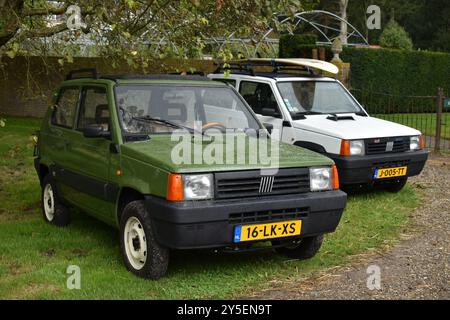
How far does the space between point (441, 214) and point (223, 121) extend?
3557 millimetres

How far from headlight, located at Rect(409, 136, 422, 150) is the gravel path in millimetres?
1430

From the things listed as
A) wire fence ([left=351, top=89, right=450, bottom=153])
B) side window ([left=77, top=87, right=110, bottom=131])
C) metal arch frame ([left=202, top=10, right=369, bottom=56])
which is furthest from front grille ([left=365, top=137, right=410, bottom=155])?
wire fence ([left=351, top=89, right=450, bottom=153])

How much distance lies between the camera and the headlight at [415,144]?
8719mm

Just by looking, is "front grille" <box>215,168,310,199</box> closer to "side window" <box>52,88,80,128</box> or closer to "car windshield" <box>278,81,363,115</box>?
"side window" <box>52,88,80,128</box>

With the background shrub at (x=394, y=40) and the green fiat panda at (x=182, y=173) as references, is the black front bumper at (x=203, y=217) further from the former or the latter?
the background shrub at (x=394, y=40)

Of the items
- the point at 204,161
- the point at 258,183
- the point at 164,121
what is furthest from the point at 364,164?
the point at 204,161

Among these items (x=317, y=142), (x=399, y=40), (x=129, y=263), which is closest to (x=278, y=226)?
(x=129, y=263)

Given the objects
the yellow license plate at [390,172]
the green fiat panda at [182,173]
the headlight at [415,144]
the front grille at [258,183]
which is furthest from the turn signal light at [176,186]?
the headlight at [415,144]

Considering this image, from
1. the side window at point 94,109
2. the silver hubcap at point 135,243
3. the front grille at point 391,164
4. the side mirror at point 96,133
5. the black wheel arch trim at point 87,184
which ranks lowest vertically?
the silver hubcap at point 135,243

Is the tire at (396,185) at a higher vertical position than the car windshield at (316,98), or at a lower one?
lower

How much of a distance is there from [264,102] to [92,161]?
152 inches

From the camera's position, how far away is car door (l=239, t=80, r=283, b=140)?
8.88 metres

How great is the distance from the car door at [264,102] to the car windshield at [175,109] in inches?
90.2
